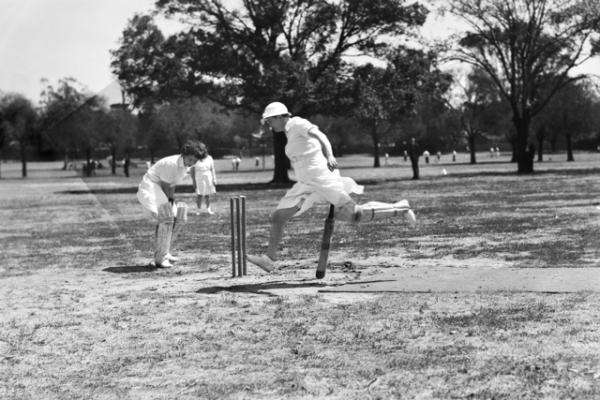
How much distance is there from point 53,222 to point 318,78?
20.8 m

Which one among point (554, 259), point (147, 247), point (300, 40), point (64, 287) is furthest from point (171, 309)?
point (300, 40)

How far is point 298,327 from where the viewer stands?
6680 mm

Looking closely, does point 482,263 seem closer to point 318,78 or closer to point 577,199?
point 577,199

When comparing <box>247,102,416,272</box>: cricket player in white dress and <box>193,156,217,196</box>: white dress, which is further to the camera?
<box>193,156,217,196</box>: white dress

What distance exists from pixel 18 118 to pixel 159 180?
197ft

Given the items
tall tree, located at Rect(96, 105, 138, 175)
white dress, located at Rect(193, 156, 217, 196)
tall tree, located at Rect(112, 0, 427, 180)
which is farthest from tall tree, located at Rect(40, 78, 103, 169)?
white dress, located at Rect(193, 156, 217, 196)

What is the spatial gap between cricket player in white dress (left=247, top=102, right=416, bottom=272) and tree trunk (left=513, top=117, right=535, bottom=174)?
1537 inches

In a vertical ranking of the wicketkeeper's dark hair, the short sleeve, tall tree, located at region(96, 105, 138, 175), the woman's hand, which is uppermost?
tall tree, located at region(96, 105, 138, 175)

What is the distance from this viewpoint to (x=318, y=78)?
3959 centimetres

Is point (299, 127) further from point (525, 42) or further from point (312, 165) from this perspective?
point (525, 42)

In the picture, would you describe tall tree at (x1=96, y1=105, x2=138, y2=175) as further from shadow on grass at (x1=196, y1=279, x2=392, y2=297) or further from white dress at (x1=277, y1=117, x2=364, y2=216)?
white dress at (x1=277, y1=117, x2=364, y2=216)

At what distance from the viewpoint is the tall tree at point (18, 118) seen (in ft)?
220

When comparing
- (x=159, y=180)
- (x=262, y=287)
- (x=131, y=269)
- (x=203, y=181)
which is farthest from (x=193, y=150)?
(x=203, y=181)

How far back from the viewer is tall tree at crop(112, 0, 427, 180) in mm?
39938
